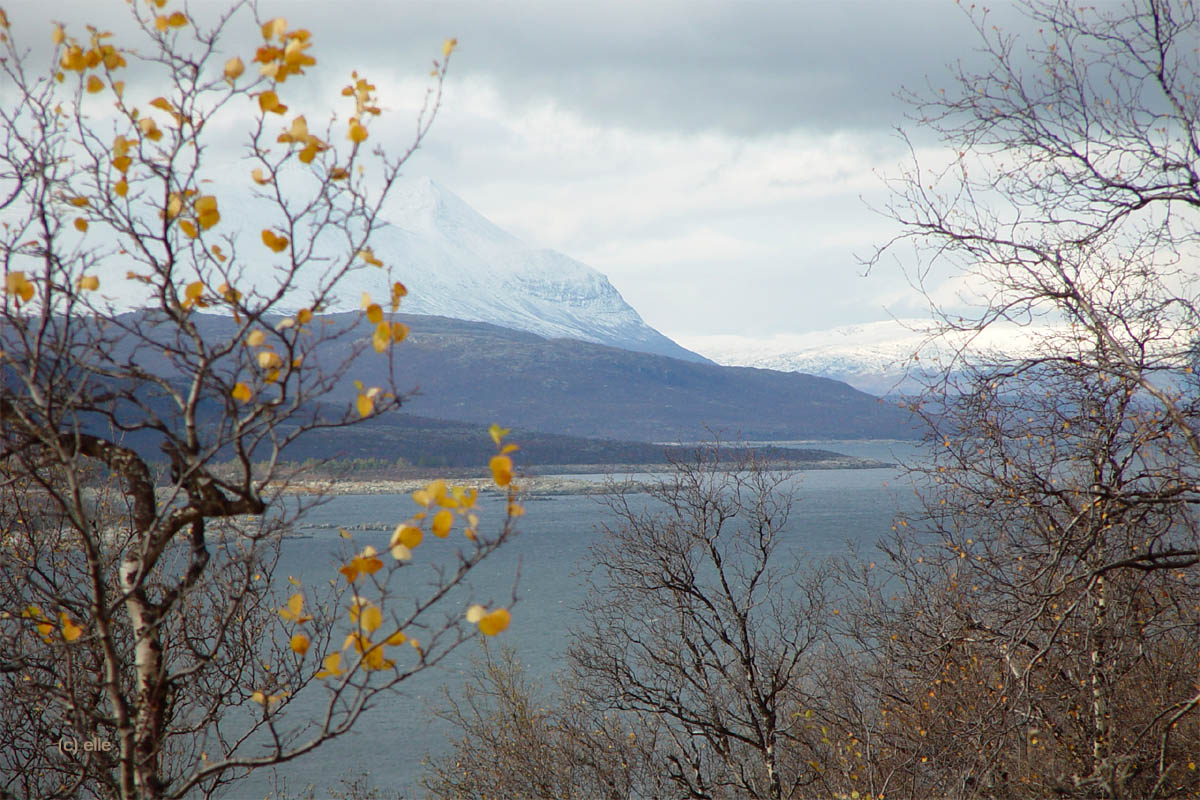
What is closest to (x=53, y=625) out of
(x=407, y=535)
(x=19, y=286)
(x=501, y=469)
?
(x=19, y=286)

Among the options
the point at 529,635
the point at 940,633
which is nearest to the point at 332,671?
the point at 940,633

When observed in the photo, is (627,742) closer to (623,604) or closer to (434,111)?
(623,604)

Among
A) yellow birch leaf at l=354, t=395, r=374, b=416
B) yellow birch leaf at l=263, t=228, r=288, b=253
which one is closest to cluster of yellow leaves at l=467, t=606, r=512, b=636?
yellow birch leaf at l=354, t=395, r=374, b=416

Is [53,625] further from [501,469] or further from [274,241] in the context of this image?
[501,469]

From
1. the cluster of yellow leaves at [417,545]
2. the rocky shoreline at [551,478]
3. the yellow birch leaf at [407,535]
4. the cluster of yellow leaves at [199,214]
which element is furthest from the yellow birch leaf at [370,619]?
the rocky shoreline at [551,478]

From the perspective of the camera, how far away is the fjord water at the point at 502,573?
25844 mm

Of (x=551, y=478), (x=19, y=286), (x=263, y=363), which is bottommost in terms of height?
(x=551, y=478)

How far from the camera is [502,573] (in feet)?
178

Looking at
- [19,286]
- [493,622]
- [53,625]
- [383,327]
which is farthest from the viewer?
[53,625]

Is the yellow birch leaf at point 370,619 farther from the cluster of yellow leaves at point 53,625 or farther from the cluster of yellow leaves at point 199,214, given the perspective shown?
the cluster of yellow leaves at point 199,214

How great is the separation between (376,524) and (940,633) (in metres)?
60.3

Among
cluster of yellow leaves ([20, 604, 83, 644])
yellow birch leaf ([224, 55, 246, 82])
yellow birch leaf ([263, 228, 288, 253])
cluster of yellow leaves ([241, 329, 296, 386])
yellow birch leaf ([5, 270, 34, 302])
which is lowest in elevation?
cluster of yellow leaves ([20, 604, 83, 644])

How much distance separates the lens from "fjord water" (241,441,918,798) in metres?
25.8

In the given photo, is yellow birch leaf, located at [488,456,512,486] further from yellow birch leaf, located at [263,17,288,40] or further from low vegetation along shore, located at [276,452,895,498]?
low vegetation along shore, located at [276,452,895,498]
